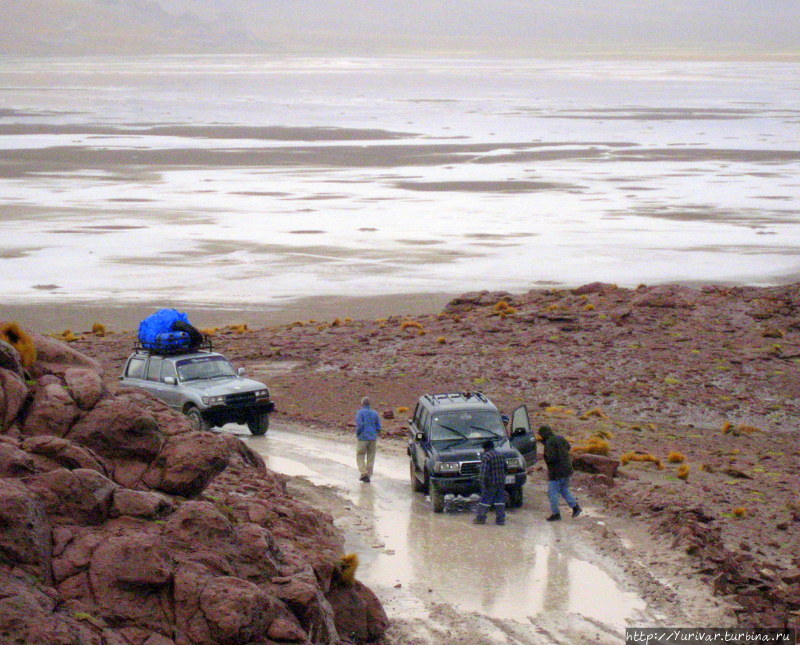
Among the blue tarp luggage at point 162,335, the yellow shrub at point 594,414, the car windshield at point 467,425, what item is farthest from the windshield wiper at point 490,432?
the blue tarp luggage at point 162,335

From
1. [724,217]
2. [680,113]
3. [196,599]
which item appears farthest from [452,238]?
[680,113]

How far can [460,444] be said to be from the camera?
16016 mm

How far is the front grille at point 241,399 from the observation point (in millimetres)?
19453

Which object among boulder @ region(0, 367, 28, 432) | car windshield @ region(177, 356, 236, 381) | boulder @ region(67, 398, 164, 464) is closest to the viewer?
boulder @ region(0, 367, 28, 432)

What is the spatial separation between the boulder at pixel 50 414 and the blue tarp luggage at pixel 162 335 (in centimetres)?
916

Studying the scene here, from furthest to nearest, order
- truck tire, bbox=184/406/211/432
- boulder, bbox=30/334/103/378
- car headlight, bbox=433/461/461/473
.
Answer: truck tire, bbox=184/406/211/432, car headlight, bbox=433/461/461/473, boulder, bbox=30/334/103/378

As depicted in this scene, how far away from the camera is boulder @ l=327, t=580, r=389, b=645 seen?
10.9 metres

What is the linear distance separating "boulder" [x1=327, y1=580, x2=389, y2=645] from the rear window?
1046 centimetres

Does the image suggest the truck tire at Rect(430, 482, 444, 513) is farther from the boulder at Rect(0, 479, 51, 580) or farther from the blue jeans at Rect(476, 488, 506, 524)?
the boulder at Rect(0, 479, 51, 580)

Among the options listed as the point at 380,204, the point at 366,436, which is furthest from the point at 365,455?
the point at 380,204

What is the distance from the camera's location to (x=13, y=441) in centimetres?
1039

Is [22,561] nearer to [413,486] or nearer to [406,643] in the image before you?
[406,643]

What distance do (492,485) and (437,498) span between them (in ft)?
3.82

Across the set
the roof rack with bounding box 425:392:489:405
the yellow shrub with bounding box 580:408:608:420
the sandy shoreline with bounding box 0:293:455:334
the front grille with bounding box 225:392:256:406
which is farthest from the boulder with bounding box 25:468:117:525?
the sandy shoreline with bounding box 0:293:455:334
